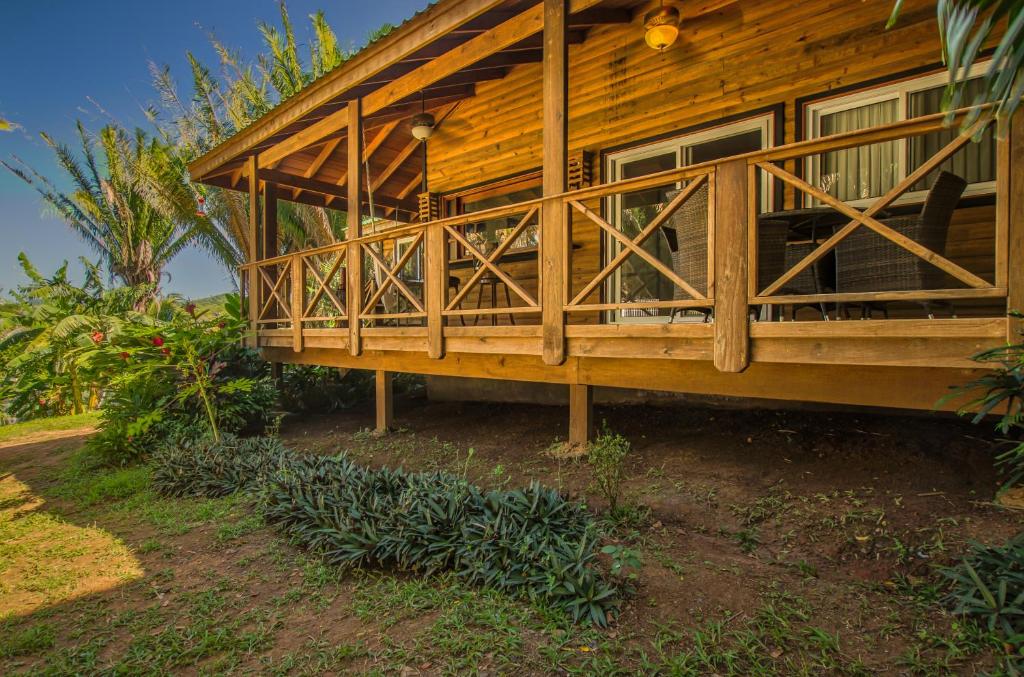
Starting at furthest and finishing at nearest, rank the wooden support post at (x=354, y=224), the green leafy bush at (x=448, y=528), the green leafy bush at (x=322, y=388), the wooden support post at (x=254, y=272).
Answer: the green leafy bush at (x=322, y=388) < the wooden support post at (x=254, y=272) < the wooden support post at (x=354, y=224) < the green leafy bush at (x=448, y=528)

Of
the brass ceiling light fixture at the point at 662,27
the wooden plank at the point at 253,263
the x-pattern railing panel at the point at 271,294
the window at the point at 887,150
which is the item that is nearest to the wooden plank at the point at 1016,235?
the window at the point at 887,150

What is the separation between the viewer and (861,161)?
4.95 m

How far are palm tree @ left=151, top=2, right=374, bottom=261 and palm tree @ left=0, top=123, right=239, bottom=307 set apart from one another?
3.70 ft

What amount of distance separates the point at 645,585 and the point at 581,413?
2.35 metres

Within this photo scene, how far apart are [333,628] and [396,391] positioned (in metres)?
7.05

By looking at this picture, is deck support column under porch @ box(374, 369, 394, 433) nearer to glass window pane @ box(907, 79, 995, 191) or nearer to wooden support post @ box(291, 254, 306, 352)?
wooden support post @ box(291, 254, 306, 352)

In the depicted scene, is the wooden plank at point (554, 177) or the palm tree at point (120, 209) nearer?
the wooden plank at point (554, 177)

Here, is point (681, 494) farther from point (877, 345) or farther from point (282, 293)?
point (282, 293)

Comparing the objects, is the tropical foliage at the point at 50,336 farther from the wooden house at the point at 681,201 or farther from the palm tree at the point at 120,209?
the palm tree at the point at 120,209

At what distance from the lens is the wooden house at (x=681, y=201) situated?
3.17 metres

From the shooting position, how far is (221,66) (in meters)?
20.8

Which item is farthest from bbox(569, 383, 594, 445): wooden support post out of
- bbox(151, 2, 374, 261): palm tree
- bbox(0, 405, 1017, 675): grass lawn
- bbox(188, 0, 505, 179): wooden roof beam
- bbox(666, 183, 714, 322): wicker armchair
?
bbox(151, 2, 374, 261): palm tree

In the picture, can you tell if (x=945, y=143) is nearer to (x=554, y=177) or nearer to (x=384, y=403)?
(x=554, y=177)

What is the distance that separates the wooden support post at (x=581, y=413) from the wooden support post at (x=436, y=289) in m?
1.34
